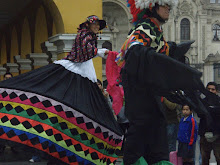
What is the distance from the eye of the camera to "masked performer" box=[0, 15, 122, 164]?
16.8 feet

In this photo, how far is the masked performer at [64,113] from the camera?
16.8 feet

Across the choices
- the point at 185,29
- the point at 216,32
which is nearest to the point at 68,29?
the point at 185,29

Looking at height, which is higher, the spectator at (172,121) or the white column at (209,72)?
the spectator at (172,121)

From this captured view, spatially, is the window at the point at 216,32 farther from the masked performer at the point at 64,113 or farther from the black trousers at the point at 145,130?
the black trousers at the point at 145,130

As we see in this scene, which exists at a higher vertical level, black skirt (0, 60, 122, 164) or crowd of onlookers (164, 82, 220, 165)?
black skirt (0, 60, 122, 164)

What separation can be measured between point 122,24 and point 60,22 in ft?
94.1

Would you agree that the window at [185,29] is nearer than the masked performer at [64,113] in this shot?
No

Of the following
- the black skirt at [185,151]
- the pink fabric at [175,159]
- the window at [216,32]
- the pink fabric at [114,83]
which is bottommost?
the pink fabric at [175,159]

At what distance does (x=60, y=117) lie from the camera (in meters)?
5.21

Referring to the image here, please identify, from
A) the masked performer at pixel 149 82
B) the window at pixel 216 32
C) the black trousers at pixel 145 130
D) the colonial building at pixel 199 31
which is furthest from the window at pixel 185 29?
the black trousers at pixel 145 130

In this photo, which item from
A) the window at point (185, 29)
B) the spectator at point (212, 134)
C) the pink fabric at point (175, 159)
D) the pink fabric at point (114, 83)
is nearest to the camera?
the pink fabric at point (114, 83)

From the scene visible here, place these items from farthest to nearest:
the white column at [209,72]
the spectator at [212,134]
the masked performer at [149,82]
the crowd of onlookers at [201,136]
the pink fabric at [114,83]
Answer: the white column at [209,72], the crowd of onlookers at [201,136], the spectator at [212,134], the pink fabric at [114,83], the masked performer at [149,82]

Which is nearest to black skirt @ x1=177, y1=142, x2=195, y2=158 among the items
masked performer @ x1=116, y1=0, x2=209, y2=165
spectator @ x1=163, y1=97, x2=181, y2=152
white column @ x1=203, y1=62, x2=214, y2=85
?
spectator @ x1=163, y1=97, x2=181, y2=152

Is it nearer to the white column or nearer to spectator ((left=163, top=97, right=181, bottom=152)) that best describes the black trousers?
spectator ((left=163, top=97, right=181, bottom=152))
